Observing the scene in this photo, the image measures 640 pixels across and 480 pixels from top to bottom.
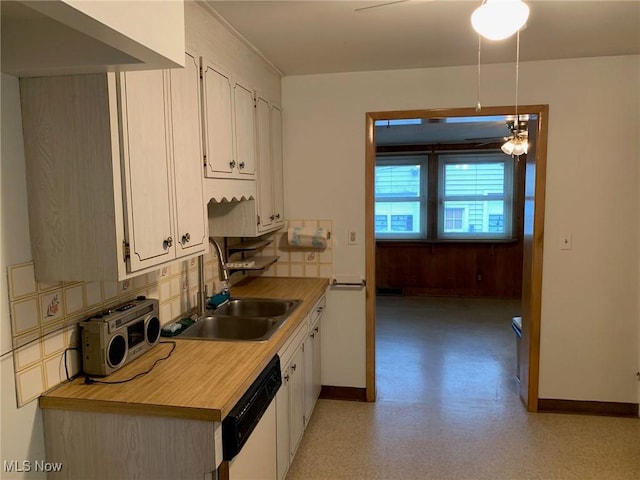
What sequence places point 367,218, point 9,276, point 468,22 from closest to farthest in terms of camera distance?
point 9,276, point 468,22, point 367,218

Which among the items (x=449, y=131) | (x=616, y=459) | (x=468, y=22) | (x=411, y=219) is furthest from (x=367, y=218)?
(x=411, y=219)

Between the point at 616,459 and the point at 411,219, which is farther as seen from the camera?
the point at 411,219

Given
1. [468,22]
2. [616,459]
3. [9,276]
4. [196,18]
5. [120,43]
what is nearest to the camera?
[120,43]

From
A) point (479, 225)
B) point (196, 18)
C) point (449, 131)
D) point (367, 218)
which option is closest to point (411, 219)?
point (479, 225)

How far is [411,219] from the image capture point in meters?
6.97

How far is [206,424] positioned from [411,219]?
590cm

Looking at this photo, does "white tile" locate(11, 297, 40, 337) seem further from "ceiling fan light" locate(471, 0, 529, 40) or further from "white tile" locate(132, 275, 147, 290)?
"ceiling fan light" locate(471, 0, 529, 40)

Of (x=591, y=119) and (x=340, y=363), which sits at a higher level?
(x=591, y=119)

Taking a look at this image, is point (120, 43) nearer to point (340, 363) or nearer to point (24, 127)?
point (24, 127)

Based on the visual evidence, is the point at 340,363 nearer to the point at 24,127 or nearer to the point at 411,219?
the point at 24,127

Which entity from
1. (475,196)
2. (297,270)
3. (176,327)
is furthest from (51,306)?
(475,196)

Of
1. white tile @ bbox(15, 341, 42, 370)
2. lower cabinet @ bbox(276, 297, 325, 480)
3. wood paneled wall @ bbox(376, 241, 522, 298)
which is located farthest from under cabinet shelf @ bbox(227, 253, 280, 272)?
wood paneled wall @ bbox(376, 241, 522, 298)

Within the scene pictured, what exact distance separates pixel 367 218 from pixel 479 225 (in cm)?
407

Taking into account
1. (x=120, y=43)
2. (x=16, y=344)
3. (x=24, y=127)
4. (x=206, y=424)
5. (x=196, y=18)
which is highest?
(x=196, y=18)
